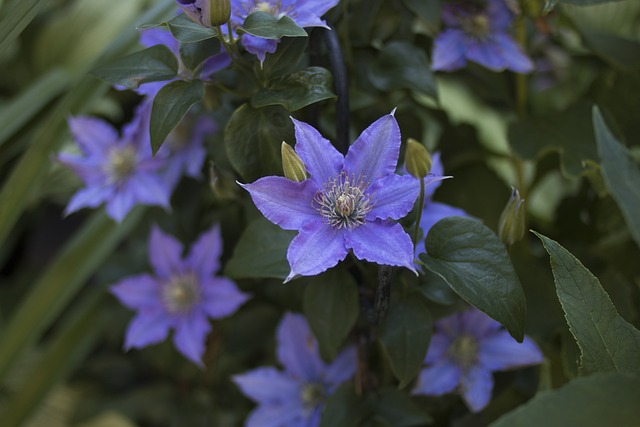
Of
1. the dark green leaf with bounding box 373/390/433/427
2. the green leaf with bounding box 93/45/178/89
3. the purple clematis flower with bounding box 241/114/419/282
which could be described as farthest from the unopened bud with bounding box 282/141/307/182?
the dark green leaf with bounding box 373/390/433/427

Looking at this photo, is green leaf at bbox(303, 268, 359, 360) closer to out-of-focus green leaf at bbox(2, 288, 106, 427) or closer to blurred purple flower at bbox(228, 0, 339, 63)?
blurred purple flower at bbox(228, 0, 339, 63)

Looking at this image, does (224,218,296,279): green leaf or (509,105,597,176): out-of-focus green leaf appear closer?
(224,218,296,279): green leaf

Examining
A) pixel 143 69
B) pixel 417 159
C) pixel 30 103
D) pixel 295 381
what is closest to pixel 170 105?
pixel 143 69

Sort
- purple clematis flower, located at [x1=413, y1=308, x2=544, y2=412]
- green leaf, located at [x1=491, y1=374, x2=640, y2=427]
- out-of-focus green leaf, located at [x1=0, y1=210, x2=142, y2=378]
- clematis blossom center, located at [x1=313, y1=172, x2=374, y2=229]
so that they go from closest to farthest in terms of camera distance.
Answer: green leaf, located at [x1=491, y1=374, x2=640, y2=427]
clematis blossom center, located at [x1=313, y1=172, x2=374, y2=229]
purple clematis flower, located at [x1=413, y1=308, x2=544, y2=412]
out-of-focus green leaf, located at [x1=0, y1=210, x2=142, y2=378]

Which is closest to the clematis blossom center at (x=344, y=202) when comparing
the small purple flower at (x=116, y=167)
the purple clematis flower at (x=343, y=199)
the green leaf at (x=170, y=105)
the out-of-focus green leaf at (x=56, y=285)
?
the purple clematis flower at (x=343, y=199)

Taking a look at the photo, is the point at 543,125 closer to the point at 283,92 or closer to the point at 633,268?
the point at 633,268

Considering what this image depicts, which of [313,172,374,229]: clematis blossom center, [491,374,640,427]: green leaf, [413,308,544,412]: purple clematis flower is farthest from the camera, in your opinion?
[413,308,544,412]: purple clematis flower
